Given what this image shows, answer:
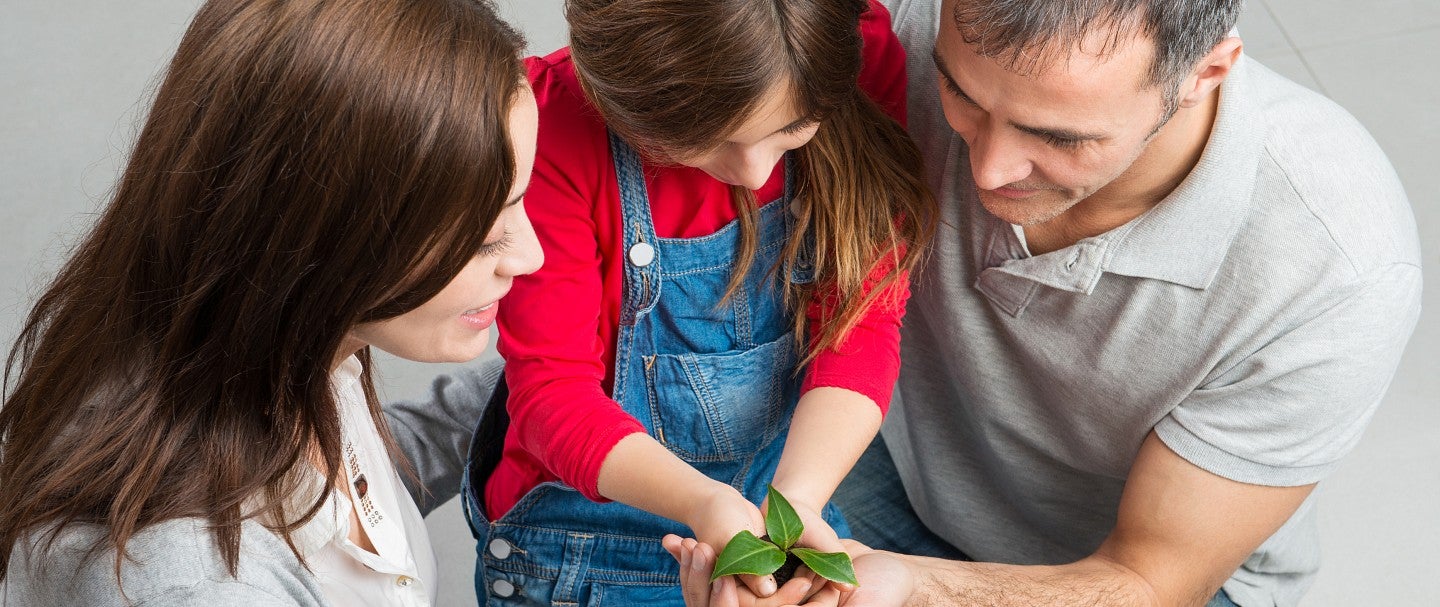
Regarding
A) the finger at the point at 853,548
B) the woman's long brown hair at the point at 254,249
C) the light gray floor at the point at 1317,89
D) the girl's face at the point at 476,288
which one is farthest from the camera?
the light gray floor at the point at 1317,89

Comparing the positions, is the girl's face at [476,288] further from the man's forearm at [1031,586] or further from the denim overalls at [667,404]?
the man's forearm at [1031,586]

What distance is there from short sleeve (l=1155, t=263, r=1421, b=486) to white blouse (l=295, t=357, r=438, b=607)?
853mm

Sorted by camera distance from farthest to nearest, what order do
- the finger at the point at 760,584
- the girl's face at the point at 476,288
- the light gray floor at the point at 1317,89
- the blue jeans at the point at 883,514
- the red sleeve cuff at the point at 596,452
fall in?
the light gray floor at the point at 1317,89 → the blue jeans at the point at 883,514 → the red sleeve cuff at the point at 596,452 → the finger at the point at 760,584 → the girl's face at the point at 476,288

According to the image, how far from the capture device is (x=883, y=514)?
1947mm

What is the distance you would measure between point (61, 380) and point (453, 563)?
4.08 ft

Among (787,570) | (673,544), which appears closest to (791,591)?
(787,570)

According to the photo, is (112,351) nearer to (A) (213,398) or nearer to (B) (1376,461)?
(A) (213,398)

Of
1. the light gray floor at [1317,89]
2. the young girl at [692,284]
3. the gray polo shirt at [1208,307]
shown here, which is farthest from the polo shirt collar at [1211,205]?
the light gray floor at [1317,89]

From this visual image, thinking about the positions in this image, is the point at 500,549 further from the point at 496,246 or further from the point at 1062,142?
the point at 1062,142

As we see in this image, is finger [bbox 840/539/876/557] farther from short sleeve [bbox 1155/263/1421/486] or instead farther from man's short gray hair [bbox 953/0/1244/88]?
man's short gray hair [bbox 953/0/1244/88]

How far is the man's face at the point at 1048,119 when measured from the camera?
1.23 meters

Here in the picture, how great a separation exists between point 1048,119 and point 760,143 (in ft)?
0.92

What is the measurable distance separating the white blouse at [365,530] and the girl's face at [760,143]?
1.42 ft

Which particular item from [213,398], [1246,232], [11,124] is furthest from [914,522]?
[11,124]
